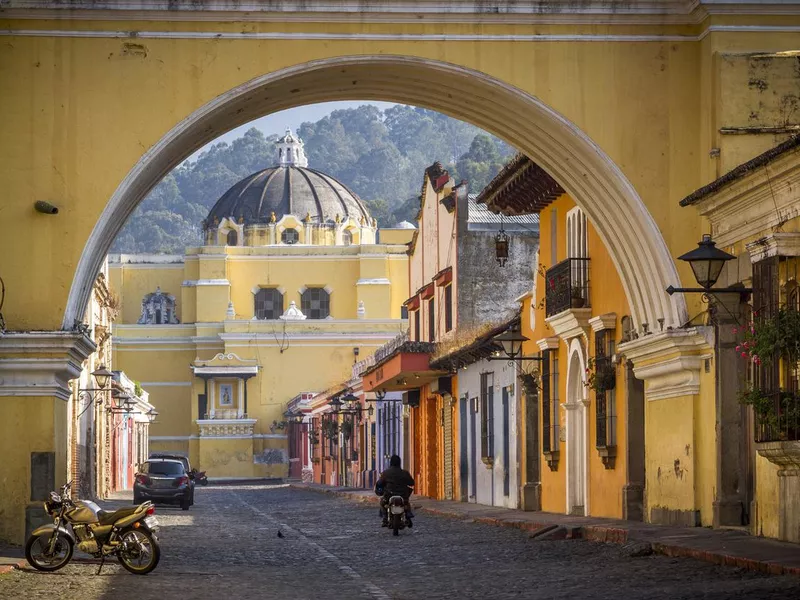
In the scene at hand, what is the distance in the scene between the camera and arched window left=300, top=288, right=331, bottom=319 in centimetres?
8309

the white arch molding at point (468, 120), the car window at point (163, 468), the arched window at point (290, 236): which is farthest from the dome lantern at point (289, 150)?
the white arch molding at point (468, 120)

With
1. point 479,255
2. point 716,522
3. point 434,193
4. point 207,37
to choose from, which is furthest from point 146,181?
point 434,193

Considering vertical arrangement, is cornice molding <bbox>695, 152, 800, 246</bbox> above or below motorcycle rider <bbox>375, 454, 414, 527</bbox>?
above

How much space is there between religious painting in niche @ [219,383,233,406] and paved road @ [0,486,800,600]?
5528 cm

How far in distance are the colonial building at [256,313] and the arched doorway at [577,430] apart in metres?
50.6

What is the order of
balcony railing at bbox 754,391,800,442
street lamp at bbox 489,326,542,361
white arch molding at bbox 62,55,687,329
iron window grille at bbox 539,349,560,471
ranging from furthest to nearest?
1. iron window grille at bbox 539,349,560,471
2. street lamp at bbox 489,326,542,361
3. white arch molding at bbox 62,55,687,329
4. balcony railing at bbox 754,391,800,442

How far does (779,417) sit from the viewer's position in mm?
15234

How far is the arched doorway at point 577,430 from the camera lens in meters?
25.7

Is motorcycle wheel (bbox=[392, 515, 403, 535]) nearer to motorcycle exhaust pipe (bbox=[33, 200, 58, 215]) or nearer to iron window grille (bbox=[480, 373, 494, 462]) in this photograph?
motorcycle exhaust pipe (bbox=[33, 200, 58, 215])

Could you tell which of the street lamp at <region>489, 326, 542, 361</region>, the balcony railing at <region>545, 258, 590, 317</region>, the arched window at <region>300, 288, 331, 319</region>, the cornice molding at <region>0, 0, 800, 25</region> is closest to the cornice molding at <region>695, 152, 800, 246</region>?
the cornice molding at <region>0, 0, 800, 25</region>

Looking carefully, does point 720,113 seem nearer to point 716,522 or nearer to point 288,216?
point 716,522

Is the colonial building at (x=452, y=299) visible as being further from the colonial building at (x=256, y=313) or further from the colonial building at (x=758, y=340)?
the colonial building at (x=256, y=313)

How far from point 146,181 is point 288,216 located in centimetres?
6976

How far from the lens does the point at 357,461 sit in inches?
2226
